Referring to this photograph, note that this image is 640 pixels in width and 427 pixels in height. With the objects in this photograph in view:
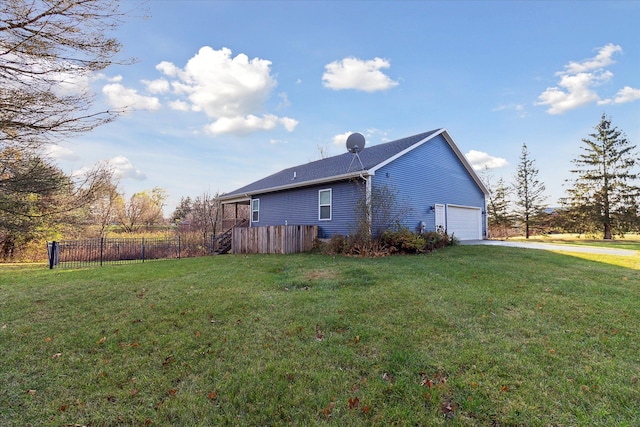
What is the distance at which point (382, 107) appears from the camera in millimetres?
16312

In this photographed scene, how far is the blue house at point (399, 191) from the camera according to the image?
12.2 meters

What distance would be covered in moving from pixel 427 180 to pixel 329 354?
12.3 m

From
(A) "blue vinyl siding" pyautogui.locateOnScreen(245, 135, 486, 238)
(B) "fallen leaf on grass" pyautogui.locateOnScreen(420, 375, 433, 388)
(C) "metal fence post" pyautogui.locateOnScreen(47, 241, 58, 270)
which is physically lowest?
(B) "fallen leaf on grass" pyautogui.locateOnScreen(420, 375, 433, 388)

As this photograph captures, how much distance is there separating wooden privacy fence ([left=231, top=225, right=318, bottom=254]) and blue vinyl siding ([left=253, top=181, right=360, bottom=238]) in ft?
2.53

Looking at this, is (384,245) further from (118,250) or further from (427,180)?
(118,250)

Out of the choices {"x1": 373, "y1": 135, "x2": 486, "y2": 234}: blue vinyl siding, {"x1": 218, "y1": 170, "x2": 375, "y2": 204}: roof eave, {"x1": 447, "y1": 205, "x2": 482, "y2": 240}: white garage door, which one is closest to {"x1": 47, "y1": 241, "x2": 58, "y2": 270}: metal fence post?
{"x1": 218, "y1": 170, "x2": 375, "y2": 204}: roof eave

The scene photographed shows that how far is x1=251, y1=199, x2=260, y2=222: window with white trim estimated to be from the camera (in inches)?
707

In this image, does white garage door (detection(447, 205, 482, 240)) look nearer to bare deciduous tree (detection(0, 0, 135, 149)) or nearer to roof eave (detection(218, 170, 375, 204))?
roof eave (detection(218, 170, 375, 204))

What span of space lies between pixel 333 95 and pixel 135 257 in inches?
546

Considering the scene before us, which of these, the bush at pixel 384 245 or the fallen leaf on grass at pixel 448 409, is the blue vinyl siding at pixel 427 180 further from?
the fallen leaf on grass at pixel 448 409

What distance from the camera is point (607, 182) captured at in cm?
2177

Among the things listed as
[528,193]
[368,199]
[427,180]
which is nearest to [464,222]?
[427,180]

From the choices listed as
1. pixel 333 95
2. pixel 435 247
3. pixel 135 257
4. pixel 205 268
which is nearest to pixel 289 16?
pixel 333 95

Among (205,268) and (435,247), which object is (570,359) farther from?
(435,247)
